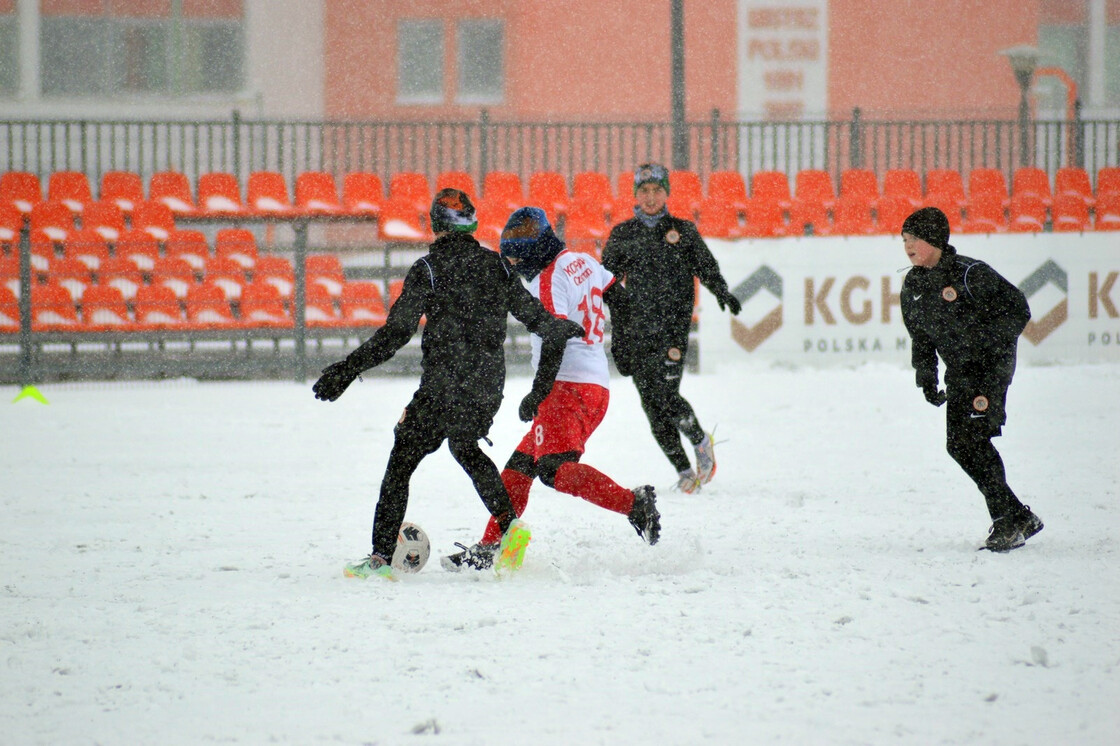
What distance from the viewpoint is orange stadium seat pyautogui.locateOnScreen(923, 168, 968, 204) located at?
696 inches

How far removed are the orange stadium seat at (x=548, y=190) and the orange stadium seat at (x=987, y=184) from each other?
17.6 ft

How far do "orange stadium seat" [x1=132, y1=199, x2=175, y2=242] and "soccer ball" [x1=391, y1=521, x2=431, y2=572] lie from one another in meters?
11.1

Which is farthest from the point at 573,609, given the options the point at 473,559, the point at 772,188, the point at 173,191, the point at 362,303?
the point at 173,191

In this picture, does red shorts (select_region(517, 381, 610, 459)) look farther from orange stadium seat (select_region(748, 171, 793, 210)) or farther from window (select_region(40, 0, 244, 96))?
window (select_region(40, 0, 244, 96))

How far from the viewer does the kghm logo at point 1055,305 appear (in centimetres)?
1493

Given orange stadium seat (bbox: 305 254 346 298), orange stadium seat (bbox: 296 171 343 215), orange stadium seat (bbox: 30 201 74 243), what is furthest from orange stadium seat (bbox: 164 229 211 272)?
orange stadium seat (bbox: 296 171 343 215)

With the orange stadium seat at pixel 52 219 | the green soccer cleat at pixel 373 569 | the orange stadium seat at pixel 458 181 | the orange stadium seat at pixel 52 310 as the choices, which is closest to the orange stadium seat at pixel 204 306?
the orange stadium seat at pixel 52 310

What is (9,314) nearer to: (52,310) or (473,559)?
(52,310)

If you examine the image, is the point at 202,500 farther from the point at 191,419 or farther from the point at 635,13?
the point at 635,13

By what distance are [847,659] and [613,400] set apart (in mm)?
8751

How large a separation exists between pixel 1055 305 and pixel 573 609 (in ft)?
38.0

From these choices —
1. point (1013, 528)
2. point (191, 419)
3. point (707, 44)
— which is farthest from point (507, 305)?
point (707, 44)

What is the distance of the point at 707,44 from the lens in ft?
84.1

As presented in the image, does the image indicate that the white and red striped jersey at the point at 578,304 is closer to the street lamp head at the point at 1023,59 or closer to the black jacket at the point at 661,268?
the black jacket at the point at 661,268
